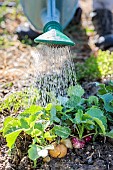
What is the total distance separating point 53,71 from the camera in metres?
2.19

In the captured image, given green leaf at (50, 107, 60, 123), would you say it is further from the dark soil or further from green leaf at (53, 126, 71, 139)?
the dark soil

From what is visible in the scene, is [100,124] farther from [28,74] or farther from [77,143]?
[28,74]

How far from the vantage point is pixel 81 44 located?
2908 mm

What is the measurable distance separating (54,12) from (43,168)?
1.03m

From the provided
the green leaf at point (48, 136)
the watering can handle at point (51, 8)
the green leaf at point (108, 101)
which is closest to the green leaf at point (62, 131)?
the green leaf at point (48, 136)

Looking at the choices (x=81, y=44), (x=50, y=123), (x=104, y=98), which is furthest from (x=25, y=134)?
(x=81, y=44)

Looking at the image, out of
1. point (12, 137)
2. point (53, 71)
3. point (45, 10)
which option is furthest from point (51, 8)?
point (12, 137)

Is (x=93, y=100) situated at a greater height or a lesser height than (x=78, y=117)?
greater

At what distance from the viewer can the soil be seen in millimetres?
1614

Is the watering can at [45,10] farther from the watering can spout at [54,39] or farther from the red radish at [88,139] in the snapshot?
the red radish at [88,139]

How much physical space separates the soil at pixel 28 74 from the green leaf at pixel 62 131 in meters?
0.08

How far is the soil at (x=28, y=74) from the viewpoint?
5.30 feet

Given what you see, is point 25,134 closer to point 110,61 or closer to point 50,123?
point 50,123

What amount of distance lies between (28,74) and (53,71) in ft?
0.73
